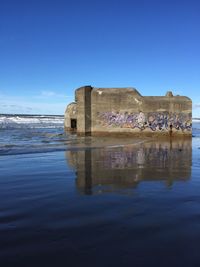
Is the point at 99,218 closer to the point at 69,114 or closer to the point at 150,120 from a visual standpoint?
the point at 150,120

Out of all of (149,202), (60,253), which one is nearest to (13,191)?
(149,202)

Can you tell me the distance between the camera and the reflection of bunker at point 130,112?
24.0 m

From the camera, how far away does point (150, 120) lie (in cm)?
2408

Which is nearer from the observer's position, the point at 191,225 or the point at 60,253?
the point at 60,253

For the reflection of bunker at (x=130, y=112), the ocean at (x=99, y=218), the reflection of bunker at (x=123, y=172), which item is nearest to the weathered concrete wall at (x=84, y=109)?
the reflection of bunker at (x=130, y=112)

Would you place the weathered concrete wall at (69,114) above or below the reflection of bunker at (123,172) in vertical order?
above

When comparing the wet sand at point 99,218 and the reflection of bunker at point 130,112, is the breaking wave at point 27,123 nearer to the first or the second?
the reflection of bunker at point 130,112

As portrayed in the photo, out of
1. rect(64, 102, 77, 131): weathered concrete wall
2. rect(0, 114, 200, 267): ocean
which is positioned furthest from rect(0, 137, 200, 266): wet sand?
rect(64, 102, 77, 131): weathered concrete wall

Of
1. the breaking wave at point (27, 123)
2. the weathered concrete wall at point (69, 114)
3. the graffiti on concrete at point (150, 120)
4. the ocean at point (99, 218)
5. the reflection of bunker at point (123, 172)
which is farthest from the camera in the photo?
the breaking wave at point (27, 123)

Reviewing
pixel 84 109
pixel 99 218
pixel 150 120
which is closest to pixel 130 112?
pixel 150 120

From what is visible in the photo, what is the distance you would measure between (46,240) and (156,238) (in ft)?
3.89

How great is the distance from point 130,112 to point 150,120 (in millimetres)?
1525

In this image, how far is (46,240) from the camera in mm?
3607

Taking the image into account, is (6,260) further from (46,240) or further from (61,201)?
(61,201)
